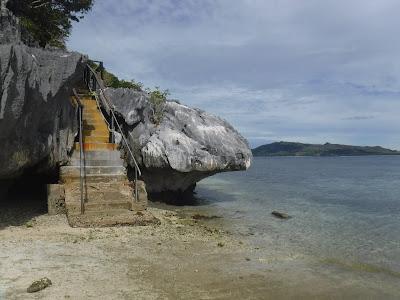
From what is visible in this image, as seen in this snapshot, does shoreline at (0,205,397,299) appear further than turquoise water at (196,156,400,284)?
No

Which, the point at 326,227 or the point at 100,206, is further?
the point at 326,227

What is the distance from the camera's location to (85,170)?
56.8 ft

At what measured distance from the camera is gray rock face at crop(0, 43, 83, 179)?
13.0 meters

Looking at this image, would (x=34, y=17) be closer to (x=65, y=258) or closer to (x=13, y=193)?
(x=13, y=193)

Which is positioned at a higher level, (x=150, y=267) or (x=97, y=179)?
(x=97, y=179)

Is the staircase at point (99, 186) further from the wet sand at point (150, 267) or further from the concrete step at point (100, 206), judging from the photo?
the wet sand at point (150, 267)

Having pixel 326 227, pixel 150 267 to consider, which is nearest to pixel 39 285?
pixel 150 267

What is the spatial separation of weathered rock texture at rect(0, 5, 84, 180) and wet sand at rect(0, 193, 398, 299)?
2330mm

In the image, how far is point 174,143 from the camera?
22.3 meters

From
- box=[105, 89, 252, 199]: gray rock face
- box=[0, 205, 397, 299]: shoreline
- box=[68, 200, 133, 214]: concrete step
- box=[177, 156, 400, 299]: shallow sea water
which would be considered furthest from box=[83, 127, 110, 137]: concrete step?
box=[177, 156, 400, 299]: shallow sea water

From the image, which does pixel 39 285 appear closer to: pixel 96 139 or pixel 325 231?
pixel 96 139

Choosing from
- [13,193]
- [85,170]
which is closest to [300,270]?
[85,170]

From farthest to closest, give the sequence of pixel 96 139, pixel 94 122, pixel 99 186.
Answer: pixel 94 122
pixel 96 139
pixel 99 186

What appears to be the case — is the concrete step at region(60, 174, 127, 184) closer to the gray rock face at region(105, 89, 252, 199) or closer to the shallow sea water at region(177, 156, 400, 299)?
the gray rock face at region(105, 89, 252, 199)
